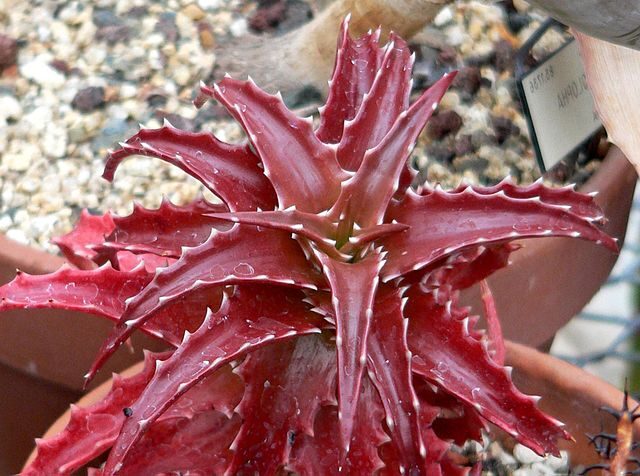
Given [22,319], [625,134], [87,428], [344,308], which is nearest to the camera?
[344,308]

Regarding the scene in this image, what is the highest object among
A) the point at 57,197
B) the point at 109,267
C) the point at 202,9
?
the point at 109,267

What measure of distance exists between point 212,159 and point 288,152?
0.05 metres

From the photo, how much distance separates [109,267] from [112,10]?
733 millimetres

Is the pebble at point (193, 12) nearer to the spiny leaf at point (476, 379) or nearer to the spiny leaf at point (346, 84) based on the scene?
the spiny leaf at point (346, 84)

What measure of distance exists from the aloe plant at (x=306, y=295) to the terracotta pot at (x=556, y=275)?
271mm

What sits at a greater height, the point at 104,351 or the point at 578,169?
the point at 104,351

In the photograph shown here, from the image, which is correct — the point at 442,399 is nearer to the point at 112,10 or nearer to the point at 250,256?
the point at 250,256

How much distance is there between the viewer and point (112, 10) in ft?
3.66

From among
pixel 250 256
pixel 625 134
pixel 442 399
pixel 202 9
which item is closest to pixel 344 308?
pixel 250 256

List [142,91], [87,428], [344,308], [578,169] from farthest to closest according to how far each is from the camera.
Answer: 1. [142,91]
2. [578,169]
3. [87,428]
4. [344,308]

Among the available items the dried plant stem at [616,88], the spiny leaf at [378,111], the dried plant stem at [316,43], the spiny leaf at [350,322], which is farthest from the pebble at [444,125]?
the spiny leaf at [350,322]

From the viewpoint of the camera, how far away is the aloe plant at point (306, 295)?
0.40 meters

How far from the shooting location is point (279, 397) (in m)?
0.45

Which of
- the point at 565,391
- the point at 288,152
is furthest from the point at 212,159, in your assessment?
the point at 565,391
